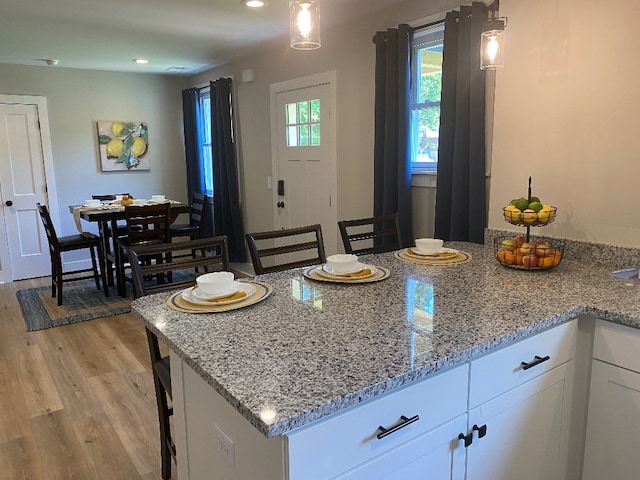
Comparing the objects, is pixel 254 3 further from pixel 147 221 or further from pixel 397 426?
pixel 397 426

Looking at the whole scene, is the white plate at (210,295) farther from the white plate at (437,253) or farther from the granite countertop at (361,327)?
the white plate at (437,253)

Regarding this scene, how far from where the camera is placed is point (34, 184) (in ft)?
18.3

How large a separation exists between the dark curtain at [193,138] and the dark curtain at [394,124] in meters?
3.36

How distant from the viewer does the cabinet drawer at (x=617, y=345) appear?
4.64 feet

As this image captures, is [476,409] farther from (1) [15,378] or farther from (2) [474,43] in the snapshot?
(1) [15,378]

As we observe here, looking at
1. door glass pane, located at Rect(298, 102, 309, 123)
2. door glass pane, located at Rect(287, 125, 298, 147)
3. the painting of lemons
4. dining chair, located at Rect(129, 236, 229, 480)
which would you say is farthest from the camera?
the painting of lemons

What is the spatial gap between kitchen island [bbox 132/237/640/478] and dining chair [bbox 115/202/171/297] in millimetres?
2850

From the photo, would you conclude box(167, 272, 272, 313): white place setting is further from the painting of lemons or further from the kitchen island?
the painting of lemons

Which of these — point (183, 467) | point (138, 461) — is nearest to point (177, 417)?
point (183, 467)

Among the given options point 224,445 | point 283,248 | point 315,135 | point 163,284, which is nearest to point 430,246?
point 283,248

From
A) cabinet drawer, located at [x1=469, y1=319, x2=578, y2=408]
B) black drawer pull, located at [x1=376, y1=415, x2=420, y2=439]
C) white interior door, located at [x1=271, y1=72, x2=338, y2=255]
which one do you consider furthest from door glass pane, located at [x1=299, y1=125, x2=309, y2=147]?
black drawer pull, located at [x1=376, y1=415, x2=420, y2=439]

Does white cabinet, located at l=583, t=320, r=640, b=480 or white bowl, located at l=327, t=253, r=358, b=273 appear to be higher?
white bowl, located at l=327, t=253, r=358, b=273

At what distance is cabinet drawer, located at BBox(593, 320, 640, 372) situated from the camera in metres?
1.41

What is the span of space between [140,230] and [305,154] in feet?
5.85
